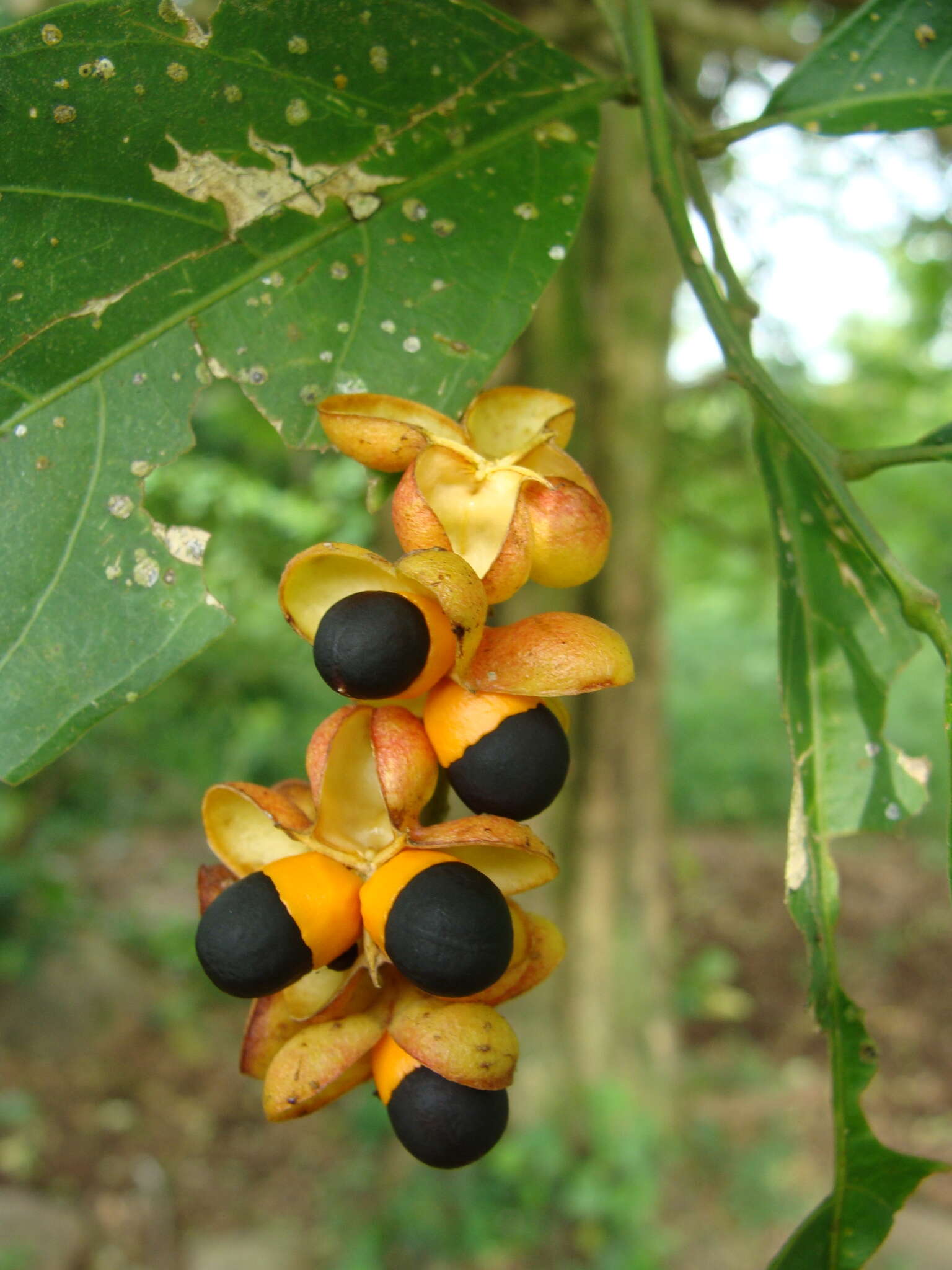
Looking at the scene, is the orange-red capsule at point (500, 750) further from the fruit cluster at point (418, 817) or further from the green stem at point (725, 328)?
the green stem at point (725, 328)

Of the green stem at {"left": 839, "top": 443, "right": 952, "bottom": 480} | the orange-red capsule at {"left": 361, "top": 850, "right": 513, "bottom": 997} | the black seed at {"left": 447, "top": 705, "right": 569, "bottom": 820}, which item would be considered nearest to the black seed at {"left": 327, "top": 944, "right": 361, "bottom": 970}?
the orange-red capsule at {"left": 361, "top": 850, "right": 513, "bottom": 997}

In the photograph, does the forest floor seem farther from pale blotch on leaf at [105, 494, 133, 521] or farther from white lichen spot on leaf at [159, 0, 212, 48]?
white lichen spot on leaf at [159, 0, 212, 48]

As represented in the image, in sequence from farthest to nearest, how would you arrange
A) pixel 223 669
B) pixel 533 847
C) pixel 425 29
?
pixel 223 669 → pixel 425 29 → pixel 533 847

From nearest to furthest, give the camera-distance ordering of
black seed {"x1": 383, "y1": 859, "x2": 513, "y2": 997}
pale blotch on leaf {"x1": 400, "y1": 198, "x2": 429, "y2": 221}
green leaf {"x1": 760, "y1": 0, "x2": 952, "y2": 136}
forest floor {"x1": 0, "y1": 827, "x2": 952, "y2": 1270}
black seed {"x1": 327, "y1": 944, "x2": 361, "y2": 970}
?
black seed {"x1": 383, "y1": 859, "x2": 513, "y2": 997} < black seed {"x1": 327, "y1": 944, "x2": 361, "y2": 970} < pale blotch on leaf {"x1": 400, "y1": 198, "x2": 429, "y2": 221} < green leaf {"x1": 760, "y1": 0, "x2": 952, "y2": 136} < forest floor {"x1": 0, "y1": 827, "x2": 952, "y2": 1270}

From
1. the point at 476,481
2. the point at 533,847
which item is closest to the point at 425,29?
the point at 476,481

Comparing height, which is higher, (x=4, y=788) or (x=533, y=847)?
(x=533, y=847)

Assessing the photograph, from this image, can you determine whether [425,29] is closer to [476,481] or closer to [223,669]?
[476,481]
